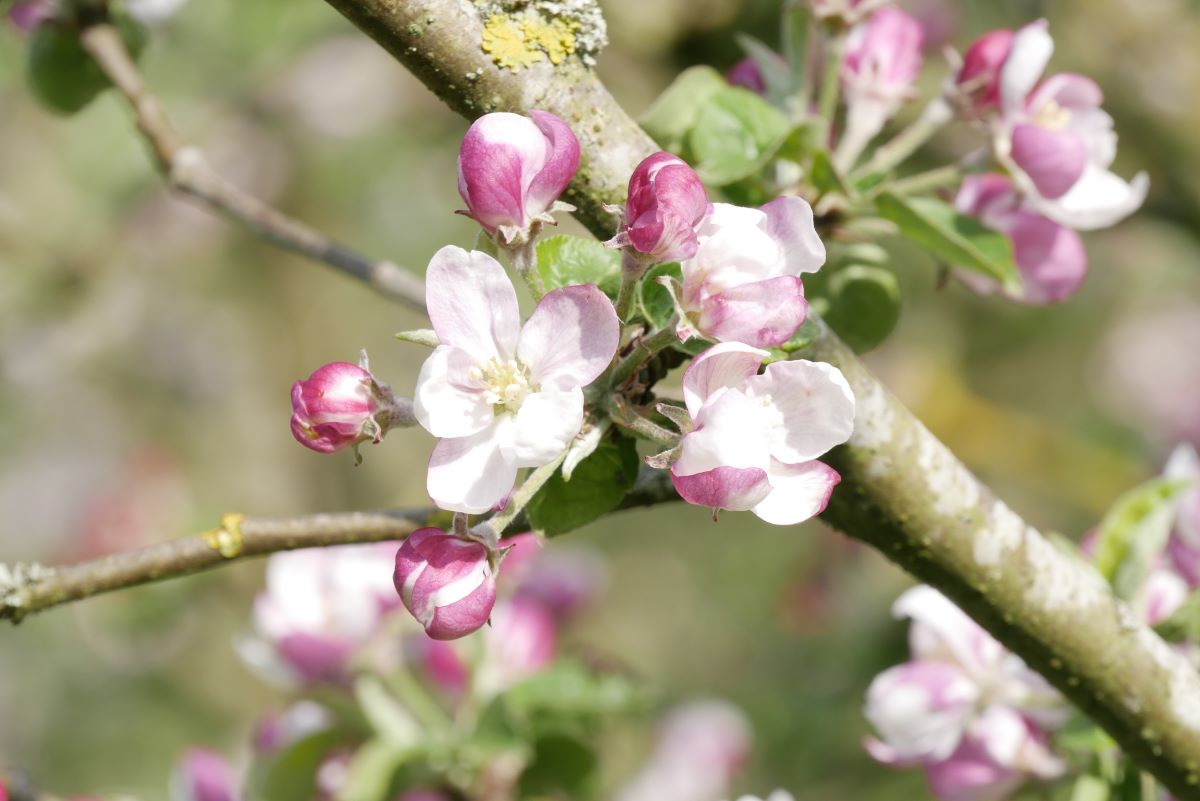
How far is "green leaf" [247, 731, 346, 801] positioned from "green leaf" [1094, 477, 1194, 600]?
78 cm

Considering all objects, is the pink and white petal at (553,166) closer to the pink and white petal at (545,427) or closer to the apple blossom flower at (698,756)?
the pink and white petal at (545,427)

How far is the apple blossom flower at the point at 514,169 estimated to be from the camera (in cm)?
72

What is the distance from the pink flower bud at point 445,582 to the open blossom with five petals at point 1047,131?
0.52m

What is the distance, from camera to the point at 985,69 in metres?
1.04

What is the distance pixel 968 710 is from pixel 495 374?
59cm

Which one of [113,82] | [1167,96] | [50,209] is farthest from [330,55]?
[113,82]

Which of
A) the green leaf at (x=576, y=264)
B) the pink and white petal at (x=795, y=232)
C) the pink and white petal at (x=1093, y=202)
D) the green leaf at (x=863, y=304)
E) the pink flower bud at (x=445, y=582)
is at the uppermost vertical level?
the pink and white petal at (x=795, y=232)

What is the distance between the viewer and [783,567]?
3.45 meters

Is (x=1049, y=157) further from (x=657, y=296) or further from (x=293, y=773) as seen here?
(x=293, y=773)

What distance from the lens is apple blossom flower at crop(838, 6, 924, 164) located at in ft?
3.58

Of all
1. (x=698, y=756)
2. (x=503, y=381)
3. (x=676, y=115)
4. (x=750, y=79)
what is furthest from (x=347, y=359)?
Result: (x=503, y=381)

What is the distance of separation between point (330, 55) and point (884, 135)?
252cm

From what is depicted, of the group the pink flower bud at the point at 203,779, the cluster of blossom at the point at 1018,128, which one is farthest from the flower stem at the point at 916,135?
the pink flower bud at the point at 203,779

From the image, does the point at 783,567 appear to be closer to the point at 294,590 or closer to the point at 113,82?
the point at 294,590
